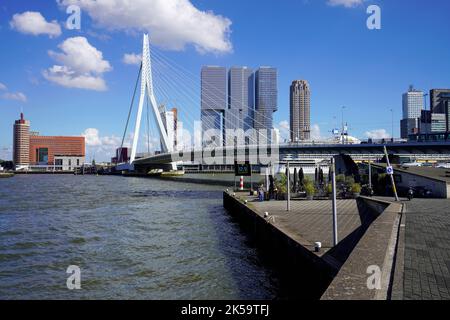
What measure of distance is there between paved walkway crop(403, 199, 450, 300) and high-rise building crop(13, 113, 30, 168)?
191502 millimetres

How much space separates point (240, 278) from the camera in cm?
1023

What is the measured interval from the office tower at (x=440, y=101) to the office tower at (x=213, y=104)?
299 ft

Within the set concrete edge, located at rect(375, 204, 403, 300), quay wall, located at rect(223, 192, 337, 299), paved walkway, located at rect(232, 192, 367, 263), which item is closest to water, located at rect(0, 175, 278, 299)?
quay wall, located at rect(223, 192, 337, 299)

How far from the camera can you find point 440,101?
17125 centimetres

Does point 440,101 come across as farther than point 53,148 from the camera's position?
No

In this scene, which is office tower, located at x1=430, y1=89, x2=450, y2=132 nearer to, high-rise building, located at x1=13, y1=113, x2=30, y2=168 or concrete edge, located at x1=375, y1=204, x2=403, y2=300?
concrete edge, located at x1=375, y1=204, x2=403, y2=300

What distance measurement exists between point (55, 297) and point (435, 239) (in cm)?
842

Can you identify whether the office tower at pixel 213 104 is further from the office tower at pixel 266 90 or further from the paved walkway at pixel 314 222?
the paved walkway at pixel 314 222

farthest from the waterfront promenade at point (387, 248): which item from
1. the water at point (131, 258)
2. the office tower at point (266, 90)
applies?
the office tower at point (266, 90)

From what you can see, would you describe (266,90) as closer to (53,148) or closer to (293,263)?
(53,148)

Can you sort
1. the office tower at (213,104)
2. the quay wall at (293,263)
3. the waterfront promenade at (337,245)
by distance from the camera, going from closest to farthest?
the waterfront promenade at (337,245) < the quay wall at (293,263) < the office tower at (213,104)

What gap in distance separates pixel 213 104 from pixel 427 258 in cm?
9861

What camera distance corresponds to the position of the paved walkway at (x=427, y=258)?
5675 millimetres

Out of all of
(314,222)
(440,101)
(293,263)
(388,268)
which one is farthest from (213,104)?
(440,101)
